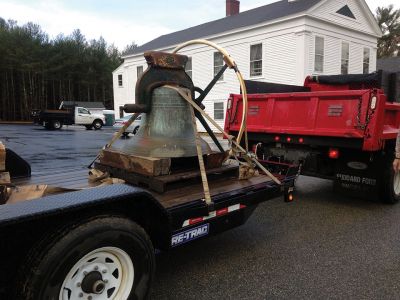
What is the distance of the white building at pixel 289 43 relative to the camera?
19547mm

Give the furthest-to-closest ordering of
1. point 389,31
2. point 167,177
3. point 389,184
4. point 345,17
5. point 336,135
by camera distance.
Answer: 1. point 389,31
2. point 345,17
3. point 389,184
4. point 336,135
5. point 167,177

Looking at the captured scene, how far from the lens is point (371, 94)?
5223 mm

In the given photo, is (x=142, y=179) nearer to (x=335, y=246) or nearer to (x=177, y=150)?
(x=177, y=150)

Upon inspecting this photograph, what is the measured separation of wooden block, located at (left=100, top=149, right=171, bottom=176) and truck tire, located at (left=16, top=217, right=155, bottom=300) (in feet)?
3.54

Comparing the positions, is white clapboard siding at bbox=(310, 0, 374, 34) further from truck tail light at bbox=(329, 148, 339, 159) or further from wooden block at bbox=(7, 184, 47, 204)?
wooden block at bbox=(7, 184, 47, 204)

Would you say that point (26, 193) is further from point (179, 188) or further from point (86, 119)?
point (86, 119)

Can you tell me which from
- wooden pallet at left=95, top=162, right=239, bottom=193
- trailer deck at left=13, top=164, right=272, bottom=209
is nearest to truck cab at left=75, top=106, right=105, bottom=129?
trailer deck at left=13, top=164, right=272, bottom=209

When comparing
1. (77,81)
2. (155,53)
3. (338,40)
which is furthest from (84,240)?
(77,81)

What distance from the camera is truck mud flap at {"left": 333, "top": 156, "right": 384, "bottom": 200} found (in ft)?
19.7

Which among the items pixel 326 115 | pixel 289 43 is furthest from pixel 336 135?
pixel 289 43

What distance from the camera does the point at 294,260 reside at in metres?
3.97

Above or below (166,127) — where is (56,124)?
below

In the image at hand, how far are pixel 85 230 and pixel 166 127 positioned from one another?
81.5 inches

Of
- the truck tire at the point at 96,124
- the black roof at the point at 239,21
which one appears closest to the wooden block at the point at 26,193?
the black roof at the point at 239,21
